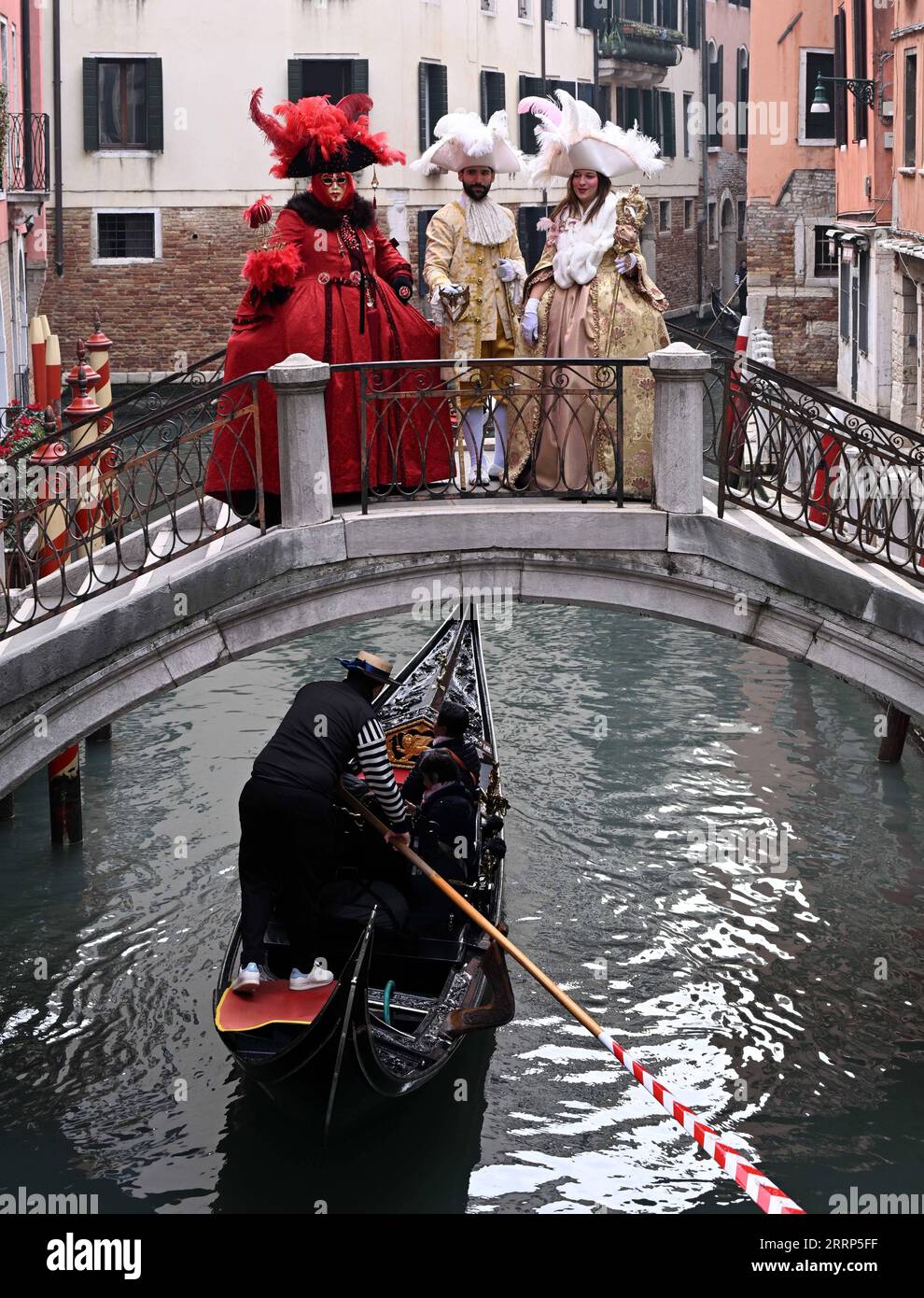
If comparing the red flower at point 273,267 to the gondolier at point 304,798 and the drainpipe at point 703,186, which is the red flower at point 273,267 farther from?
the drainpipe at point 703,186

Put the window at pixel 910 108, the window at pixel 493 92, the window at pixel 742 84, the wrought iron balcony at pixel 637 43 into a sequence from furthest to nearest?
1. the window at pixel 742 84
2. the wrought iron balcony at pixel 637 43
3. the window at pixel 493 92
4. the window at pixel 910 108

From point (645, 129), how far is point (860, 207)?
17.1 m

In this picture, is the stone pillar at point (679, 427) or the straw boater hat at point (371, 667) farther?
the straw boater hat at point (371, 667)

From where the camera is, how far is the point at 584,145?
661cm

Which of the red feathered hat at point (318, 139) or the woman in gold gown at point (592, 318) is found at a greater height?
the red feathered hat at point (318, 139)

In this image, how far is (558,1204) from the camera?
6.75 metres

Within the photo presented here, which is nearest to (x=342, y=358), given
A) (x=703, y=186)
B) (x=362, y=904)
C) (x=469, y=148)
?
(x=469, y=148)

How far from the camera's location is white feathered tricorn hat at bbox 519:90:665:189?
21.4 feet

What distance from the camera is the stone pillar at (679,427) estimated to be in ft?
21.0

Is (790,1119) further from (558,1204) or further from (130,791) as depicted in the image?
(130,791)

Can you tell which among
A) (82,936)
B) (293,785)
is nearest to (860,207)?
(82,936)

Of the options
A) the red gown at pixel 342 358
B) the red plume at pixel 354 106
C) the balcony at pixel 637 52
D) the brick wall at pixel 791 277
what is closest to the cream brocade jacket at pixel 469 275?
the red gown at pixel 342 358

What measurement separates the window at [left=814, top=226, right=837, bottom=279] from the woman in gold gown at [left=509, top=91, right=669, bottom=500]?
1622cm

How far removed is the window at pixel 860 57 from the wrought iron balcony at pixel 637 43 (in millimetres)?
13862
